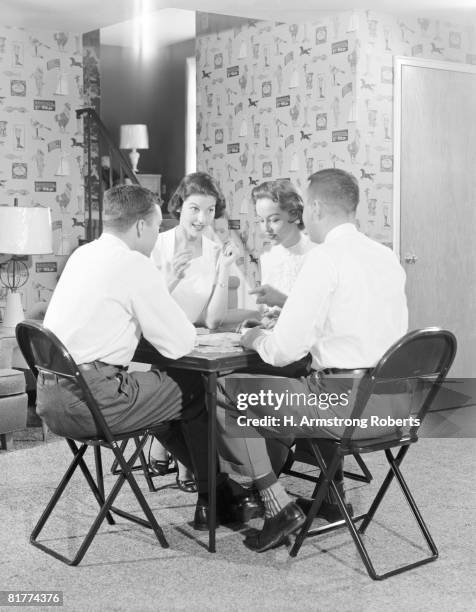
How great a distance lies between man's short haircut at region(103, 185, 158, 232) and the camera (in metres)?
2.91

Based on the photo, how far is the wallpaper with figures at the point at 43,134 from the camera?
20.1 ft

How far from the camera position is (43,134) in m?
6.27

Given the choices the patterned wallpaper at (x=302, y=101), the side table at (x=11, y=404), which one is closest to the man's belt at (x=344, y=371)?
the side table at (x=11, y=404)

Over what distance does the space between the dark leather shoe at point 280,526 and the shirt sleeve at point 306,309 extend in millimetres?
557

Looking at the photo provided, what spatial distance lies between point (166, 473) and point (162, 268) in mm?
955

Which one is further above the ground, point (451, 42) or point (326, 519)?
point (451, 42)

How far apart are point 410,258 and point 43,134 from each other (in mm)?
2873

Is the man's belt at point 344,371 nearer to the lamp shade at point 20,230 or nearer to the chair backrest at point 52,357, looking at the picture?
the chair backrest at point 52,357

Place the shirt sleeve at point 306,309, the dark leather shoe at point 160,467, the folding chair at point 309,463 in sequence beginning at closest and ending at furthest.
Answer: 1. the shirt sleeve at point 306,309
2. the folding chair at point 309,463
3. the dark leather shoe at point 160,467

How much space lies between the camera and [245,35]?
252 inches

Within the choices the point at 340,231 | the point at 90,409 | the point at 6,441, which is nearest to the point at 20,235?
the point at 6,441

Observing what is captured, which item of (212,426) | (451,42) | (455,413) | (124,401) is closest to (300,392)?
(212,426)

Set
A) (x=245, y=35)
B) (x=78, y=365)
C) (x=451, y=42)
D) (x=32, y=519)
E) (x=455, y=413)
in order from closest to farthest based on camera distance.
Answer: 1. (x=78, y=365)
2. (x=32, y=519)
3. (x=455, y=413)
4. (x=451, y=42)
5. (x=245, y=35)

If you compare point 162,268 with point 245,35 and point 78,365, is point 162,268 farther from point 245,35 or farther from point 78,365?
point 245,35
